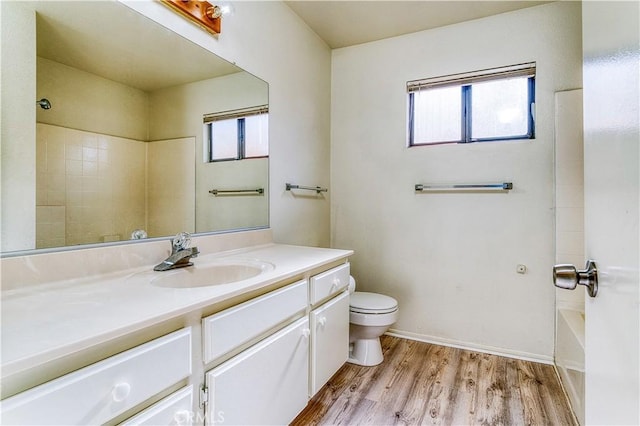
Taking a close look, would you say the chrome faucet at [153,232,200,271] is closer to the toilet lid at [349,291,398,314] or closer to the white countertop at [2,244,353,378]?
the white countertop at [2,244,353,378]

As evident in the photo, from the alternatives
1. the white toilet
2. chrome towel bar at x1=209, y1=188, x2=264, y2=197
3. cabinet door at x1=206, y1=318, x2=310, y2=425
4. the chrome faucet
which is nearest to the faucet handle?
the chrome faucet

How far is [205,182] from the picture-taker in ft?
5.40

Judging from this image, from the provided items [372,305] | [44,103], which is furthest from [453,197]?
[44,103]

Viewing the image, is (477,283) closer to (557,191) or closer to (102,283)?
(557,191)

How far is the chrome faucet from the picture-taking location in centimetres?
127

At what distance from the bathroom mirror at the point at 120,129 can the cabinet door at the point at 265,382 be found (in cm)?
68

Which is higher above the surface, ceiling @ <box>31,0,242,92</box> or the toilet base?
ceiling @ <box>31,0,242,92</box>

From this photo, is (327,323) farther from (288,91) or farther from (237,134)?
(288,91)

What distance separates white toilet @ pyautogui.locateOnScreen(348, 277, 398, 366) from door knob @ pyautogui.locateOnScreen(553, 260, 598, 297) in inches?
54.5

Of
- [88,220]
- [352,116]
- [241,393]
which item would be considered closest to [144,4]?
[88,220]

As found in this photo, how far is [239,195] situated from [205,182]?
25 cm

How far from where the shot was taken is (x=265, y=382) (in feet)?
3.87

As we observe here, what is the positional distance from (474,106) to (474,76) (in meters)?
0.21

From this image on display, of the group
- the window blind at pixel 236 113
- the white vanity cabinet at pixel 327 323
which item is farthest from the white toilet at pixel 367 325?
the window blind at pixel 236 113
